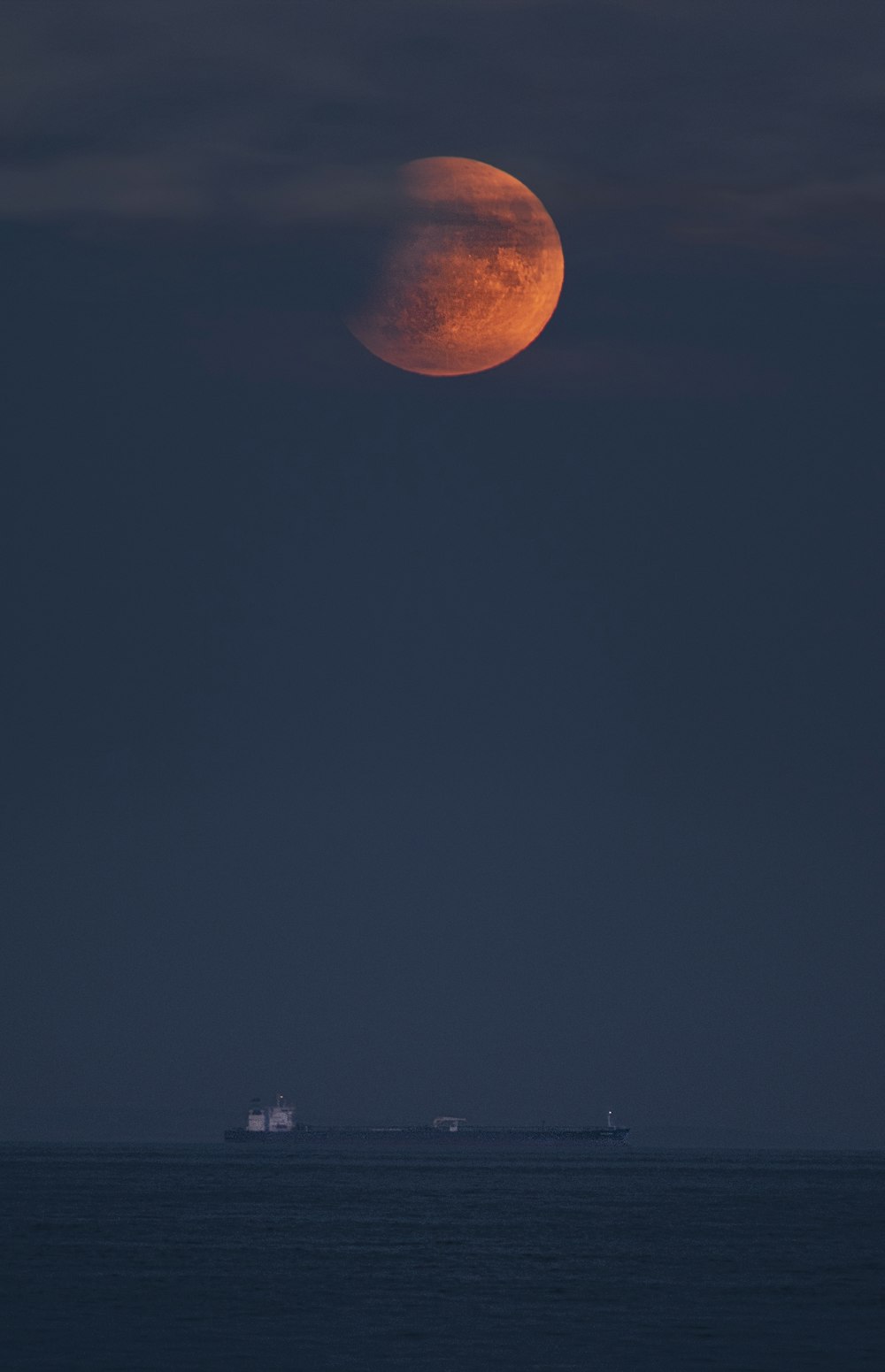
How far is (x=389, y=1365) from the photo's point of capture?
163 ft

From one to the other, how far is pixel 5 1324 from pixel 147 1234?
42904 millimetres

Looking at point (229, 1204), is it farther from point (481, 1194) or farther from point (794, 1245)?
point (794, 1245)

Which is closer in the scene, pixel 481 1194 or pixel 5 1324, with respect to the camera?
pixel 5 1324

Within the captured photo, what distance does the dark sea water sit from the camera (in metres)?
52.9

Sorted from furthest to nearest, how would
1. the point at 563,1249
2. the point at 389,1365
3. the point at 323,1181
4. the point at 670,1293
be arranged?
the point at 323,1181, the point at 563,1249, the point at 670,1293, the point at 389,1365

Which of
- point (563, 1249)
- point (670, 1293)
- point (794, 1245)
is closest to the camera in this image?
point (670, 1293)

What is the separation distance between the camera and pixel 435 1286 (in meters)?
71.3

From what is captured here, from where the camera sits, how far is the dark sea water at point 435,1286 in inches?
2083

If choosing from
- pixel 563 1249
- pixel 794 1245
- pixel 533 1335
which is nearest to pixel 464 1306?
pixel 533 1335

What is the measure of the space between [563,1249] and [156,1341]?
134 ft

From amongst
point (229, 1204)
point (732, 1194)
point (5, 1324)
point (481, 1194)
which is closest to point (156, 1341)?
point (5, 1324)

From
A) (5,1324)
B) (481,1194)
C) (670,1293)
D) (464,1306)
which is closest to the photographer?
(5,1324)

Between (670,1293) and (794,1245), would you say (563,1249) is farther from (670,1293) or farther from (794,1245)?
(670,1293)

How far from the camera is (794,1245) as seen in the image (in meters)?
98.4
